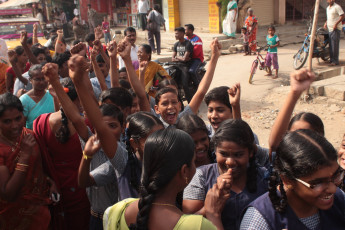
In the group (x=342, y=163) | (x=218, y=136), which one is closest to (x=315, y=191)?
(x=218, y=136)

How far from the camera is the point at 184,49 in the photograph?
724cm

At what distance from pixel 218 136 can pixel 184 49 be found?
540 centimetres

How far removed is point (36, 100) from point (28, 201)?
135 centimetres

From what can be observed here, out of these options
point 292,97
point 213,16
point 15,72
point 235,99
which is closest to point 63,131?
point 235,99

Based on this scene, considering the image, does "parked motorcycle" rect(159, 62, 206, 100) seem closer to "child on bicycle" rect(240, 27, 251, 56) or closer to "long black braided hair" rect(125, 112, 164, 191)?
"long black braided hair" rect(125, 112, 164, 191)

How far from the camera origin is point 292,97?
6.55ft

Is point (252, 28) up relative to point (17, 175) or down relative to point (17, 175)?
up

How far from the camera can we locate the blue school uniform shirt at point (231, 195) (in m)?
1.92

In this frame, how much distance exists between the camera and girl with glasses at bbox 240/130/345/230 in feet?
5.05

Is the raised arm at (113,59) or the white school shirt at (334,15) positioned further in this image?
the white school shirt at (334,15)

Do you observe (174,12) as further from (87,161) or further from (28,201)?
(87,161)

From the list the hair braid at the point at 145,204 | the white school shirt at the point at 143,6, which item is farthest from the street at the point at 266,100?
the white school shirt at the point at 143,6

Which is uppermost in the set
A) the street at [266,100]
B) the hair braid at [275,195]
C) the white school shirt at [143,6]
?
the white school shirt at [143,6]

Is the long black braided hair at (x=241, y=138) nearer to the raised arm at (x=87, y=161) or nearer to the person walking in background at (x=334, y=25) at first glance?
the raised arm at (x=87, y=161)
